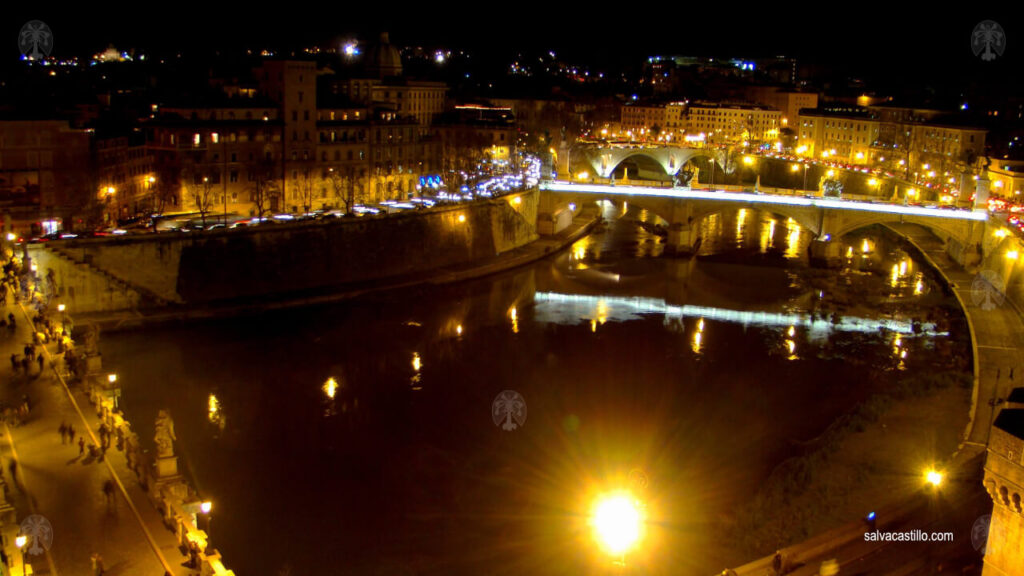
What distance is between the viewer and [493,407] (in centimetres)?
1666

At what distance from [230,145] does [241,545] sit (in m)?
17.9

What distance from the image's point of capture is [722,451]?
14609 mm

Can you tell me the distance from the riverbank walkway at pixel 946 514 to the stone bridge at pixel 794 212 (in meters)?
10.4

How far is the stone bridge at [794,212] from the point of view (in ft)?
94.3

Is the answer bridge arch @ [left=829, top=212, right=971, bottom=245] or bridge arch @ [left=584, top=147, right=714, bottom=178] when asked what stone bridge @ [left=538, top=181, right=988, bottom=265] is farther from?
bridge arch @ [left=584, top=147, right=714, bottom=178]

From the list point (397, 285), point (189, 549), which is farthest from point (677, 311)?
point (189, 549)

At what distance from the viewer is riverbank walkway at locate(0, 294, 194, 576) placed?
27.0 ft

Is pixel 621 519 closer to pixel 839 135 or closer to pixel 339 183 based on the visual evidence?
pixel 339 183

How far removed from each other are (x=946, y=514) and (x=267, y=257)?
1774 cm

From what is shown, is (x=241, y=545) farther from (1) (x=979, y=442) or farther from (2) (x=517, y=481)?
(1) (x=979, y=442)

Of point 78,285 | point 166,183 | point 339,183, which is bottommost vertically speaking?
point 78,285

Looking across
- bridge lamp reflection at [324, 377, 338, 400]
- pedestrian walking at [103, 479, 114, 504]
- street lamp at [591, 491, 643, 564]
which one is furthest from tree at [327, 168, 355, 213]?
street lamp at [591, 491, 643, 564]

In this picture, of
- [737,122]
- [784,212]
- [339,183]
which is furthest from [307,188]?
[737,122]

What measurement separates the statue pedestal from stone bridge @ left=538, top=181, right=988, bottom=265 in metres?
23.9
